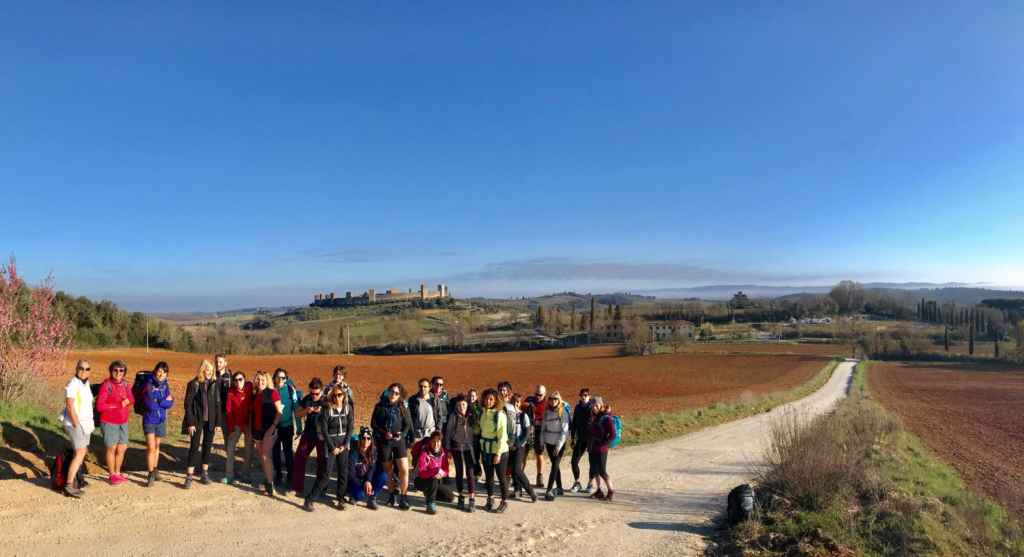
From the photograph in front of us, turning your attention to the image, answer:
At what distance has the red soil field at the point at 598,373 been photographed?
3884cm

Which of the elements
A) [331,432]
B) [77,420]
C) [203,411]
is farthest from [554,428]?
[77,420]

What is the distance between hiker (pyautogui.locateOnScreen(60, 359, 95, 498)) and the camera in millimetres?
8328

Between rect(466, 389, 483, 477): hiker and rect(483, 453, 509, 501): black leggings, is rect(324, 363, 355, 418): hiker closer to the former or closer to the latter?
rect(466, 389, 483, 477): hiker

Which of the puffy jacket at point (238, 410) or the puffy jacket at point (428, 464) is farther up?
the puffy jacket at point (238, 410)

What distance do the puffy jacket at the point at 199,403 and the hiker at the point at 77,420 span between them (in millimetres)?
1253

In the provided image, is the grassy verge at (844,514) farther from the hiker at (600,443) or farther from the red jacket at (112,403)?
the red jacket at (112,403)

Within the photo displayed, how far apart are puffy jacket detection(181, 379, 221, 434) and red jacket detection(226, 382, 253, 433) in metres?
0.19

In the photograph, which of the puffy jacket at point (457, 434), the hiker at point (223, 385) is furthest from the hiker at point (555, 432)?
the hiker at point (223, 385)

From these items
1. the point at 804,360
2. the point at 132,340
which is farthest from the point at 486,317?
the point at 132,340

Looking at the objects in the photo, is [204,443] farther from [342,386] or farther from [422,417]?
[422,417]

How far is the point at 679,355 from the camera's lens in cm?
9838

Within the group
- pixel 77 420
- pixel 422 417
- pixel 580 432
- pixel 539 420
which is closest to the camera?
pixel 77 420

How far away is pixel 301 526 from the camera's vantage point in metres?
8.12

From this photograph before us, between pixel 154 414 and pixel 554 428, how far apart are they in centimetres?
621
